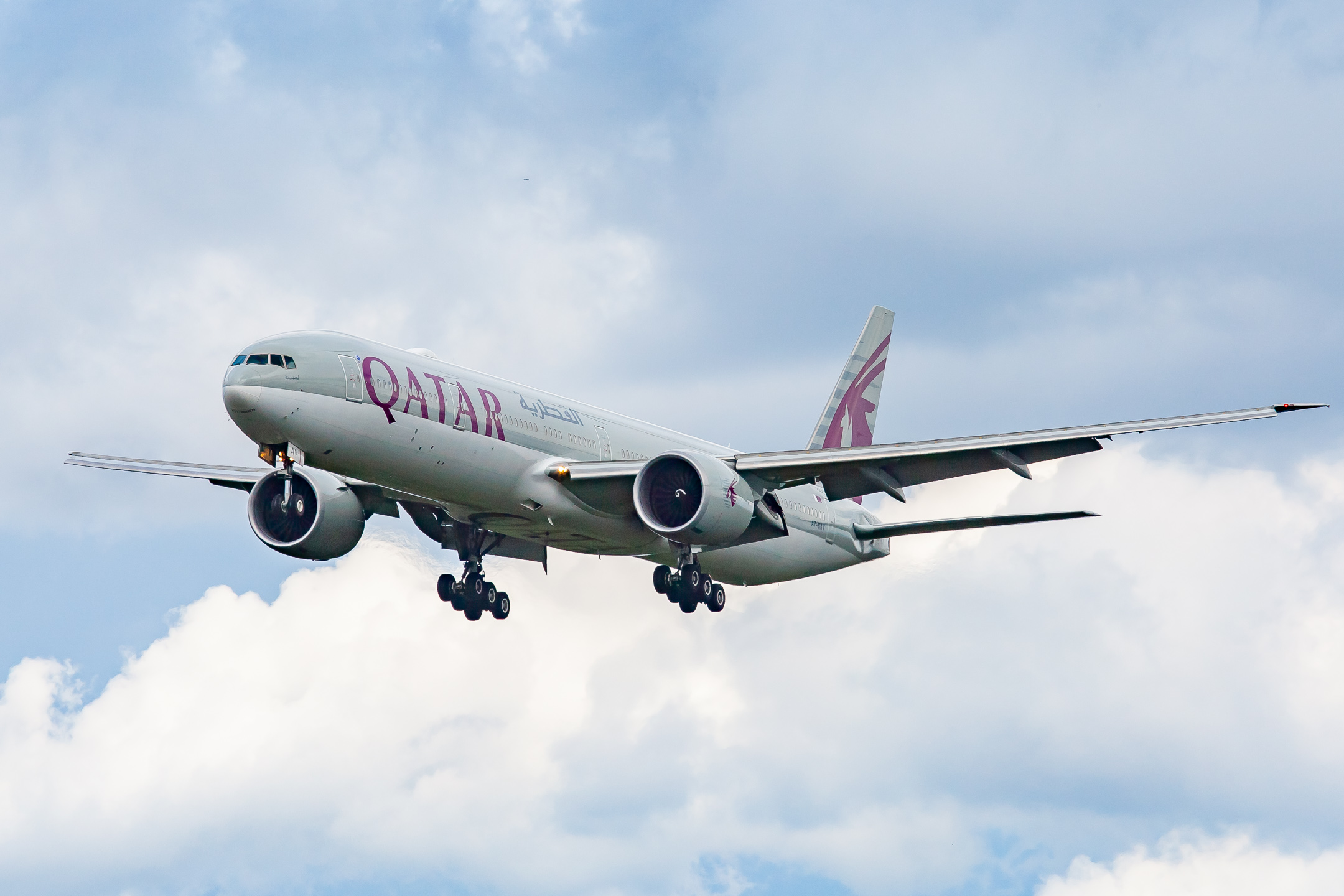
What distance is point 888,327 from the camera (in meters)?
55.8

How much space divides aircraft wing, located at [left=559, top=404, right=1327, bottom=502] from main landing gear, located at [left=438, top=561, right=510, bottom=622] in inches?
243

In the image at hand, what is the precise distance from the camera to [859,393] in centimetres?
5344

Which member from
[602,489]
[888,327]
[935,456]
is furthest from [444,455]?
Answer: [888,327]

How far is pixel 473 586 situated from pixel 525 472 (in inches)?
288

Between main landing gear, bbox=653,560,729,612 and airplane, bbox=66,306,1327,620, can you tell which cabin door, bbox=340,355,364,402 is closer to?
airplane, bbox=66,306,1327,620

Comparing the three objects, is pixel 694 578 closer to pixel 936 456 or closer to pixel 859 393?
pixel 936 456

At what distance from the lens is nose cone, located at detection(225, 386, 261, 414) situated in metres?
32.2

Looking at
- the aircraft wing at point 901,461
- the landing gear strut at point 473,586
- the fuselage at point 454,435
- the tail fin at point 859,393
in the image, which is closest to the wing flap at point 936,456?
the aircraft wing at point 901,461

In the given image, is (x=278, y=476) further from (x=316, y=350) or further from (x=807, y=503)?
(x=807, y=503)

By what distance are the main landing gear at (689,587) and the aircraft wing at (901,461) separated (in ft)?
12.9

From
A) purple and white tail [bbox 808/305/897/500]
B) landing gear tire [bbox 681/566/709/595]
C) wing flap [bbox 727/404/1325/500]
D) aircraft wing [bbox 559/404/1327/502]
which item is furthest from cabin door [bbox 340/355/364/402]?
purple and white tail [bbox 808/305/897/500]

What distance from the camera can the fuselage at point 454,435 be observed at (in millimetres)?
32875

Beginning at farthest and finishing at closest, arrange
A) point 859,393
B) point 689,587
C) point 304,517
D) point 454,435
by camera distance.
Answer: point 859,393
point 689,587
point 304,517
point 454,435

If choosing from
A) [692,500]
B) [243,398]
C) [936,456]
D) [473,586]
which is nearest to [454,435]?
[243,398]
